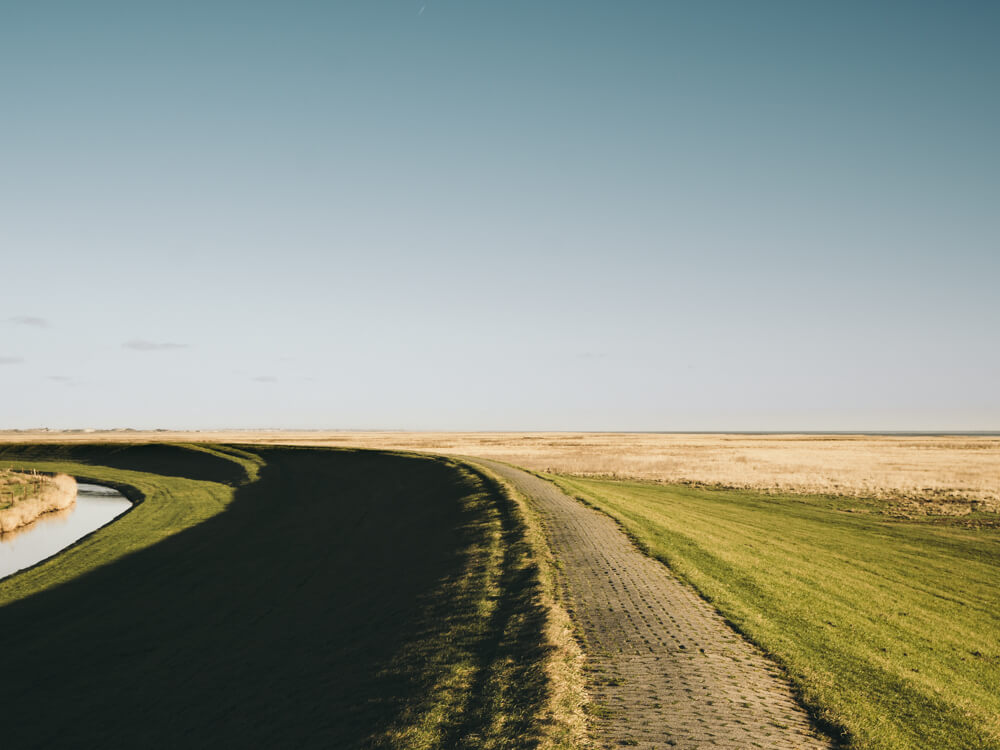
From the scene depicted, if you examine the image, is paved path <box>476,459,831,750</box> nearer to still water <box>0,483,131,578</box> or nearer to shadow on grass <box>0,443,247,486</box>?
still water <box>0,483,131,578</box>

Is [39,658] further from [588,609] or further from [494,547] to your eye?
[588,609]

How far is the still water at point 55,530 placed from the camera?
3503 centimetres

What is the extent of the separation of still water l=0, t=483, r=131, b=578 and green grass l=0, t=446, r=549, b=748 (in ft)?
10.1

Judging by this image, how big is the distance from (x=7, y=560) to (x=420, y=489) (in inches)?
918

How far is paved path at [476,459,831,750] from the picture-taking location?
913 cm

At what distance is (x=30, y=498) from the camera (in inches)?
1914

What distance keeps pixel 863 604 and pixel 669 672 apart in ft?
33.6

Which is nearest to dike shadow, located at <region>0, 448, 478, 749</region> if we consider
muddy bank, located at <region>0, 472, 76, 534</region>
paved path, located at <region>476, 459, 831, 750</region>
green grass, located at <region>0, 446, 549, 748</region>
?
green grass, located at <region>0, 446, 549, 748</region>

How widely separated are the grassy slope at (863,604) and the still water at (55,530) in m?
31.3

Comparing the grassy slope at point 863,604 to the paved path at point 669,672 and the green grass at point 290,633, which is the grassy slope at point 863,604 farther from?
the green grass at point 290,633

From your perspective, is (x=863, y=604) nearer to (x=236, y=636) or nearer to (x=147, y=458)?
(x=236, y=636)

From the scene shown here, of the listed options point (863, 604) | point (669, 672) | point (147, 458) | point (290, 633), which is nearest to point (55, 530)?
point (290, 633)

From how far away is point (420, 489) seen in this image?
41656 millimetres

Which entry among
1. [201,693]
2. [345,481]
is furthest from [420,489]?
[201,693]
